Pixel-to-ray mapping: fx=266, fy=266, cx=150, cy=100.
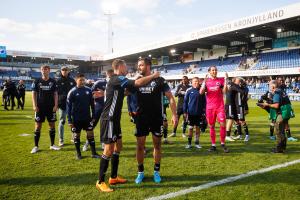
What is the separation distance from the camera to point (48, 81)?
759cm

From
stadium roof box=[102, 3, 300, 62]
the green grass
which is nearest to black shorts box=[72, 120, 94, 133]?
the green grass

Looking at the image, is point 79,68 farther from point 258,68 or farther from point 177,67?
point 258,68

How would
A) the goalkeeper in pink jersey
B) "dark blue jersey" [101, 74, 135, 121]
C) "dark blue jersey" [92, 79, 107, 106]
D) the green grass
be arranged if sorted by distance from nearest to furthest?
the green grass < "dark blue jersey" [101, 74, 135, 121] < the goalkeeper in pink jersey < "dark blue jersey" [92, 79, 107, 106]

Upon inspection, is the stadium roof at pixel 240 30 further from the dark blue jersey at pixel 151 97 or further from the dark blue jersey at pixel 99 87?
the dark blue jersey at pixel 151 97

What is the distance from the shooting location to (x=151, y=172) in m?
5.70

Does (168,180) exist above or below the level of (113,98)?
below

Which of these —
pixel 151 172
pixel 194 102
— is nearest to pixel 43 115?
pixel 151 172

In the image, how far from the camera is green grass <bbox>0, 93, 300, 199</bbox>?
14.9ft

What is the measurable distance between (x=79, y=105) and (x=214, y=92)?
12.0 ft

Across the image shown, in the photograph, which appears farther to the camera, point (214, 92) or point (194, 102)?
point (194, 102)

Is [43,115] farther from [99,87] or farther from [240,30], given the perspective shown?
[240,30]

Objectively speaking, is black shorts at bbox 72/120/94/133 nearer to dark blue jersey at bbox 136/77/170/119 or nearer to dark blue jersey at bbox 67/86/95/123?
dark blue jersey at bbox 67/86/95/123

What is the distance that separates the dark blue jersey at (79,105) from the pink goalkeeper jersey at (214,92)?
325 centimetres

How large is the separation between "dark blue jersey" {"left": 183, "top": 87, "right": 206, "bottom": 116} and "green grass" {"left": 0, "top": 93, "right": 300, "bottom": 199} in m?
1.13
